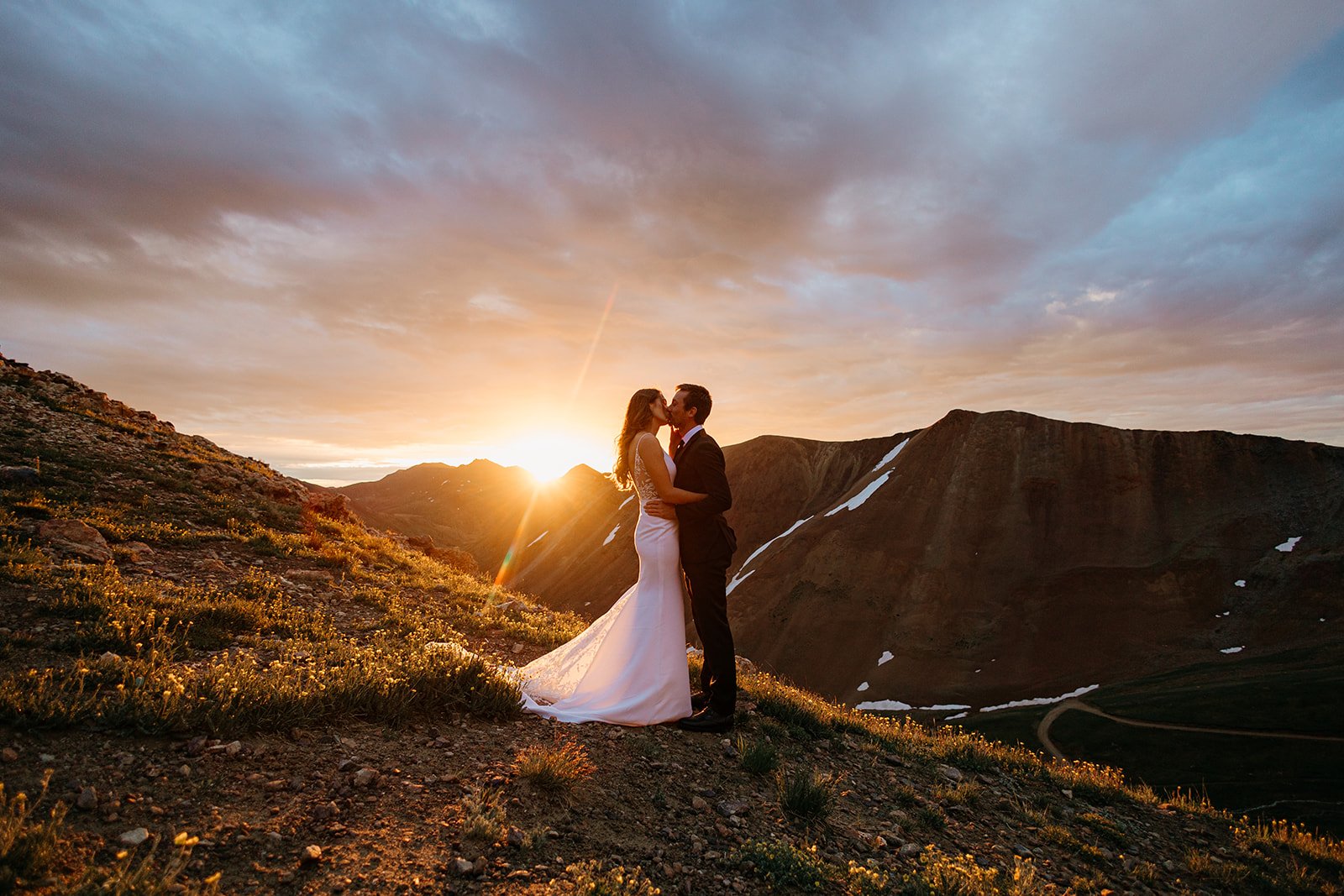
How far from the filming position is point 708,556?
696 centimetres

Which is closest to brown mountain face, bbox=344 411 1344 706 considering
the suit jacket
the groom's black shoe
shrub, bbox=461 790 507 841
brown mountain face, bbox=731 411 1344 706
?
brown mountain face, bbox=731 411 1344 706

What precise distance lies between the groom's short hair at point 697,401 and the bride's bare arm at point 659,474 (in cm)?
75

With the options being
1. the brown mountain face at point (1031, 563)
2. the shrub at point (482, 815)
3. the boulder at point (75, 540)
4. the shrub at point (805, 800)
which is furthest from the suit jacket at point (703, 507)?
the brown mountain face at point (1031, 563)

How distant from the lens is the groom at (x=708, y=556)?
272 inches

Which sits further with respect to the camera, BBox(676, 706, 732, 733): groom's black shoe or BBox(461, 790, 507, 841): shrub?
BBox(676, 706, 732, 733): groom's black shoe

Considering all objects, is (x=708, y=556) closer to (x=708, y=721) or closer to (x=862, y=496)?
(x=708, y=721)

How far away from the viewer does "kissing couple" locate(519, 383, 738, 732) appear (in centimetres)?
688

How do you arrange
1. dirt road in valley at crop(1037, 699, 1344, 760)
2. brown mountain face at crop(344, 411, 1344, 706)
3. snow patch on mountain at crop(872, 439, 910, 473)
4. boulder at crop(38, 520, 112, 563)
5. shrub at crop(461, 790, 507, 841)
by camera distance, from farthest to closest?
snow patch on mountain at crop(872, 439, 910, 473) < brown mountain face at crop(344, 411, 1344, 706) < dirt road in valley at crop(1037, 699, 1344, 760) < boulder at crop(38, 520, 112, 563) < shrub at crop(461, 790, 507, 841)

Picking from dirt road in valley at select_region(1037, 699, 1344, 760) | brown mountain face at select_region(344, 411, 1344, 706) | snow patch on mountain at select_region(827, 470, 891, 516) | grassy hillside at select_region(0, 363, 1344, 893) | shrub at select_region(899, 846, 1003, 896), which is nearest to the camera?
grassy hillside at select_region(0, 363, 1344, 893)

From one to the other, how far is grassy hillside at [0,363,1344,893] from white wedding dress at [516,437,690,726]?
465 mm

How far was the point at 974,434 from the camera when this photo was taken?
10212 cm

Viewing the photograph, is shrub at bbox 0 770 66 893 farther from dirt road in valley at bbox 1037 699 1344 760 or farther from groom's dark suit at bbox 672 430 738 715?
dirt road in valley at bbox 1037 699 1344 760

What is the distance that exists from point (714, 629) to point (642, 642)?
87cm

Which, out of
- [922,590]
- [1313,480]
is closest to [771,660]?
[922,590]
